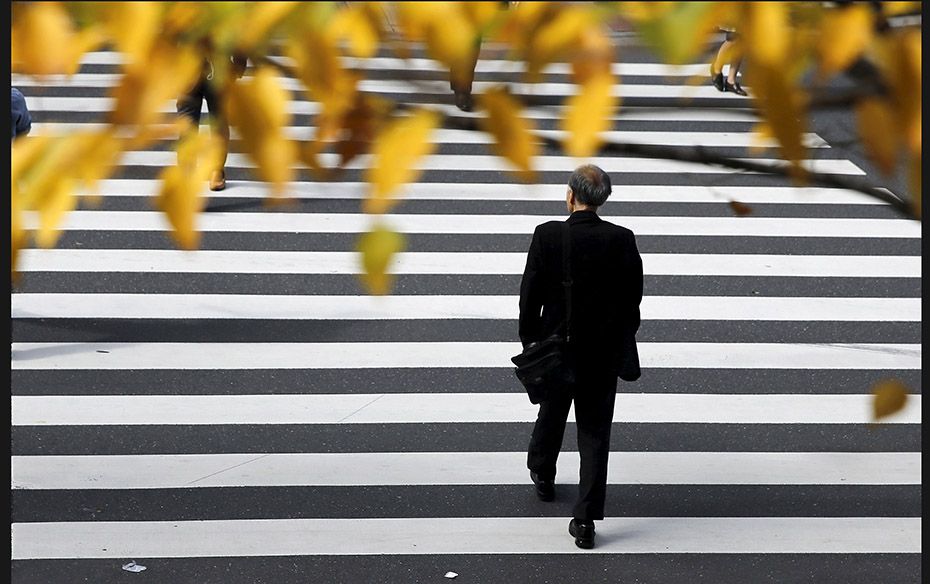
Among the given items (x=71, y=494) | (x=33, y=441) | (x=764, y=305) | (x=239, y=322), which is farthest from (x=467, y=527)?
(x=764, y=305)

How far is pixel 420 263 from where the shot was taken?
9906 millimetres

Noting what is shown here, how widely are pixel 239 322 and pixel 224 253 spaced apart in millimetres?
1351

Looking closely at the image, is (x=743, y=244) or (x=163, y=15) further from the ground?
(x=163, y=15)

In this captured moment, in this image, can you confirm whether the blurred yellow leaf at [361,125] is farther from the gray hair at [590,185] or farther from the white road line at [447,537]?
the white road line at [447,537]

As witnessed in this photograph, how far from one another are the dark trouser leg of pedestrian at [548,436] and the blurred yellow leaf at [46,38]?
4.37 m

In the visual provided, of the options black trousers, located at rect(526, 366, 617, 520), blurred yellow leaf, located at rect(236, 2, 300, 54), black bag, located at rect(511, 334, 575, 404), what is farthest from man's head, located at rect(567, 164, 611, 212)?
blurred yellow leaf, located at rect(236, 2, 300, 54)

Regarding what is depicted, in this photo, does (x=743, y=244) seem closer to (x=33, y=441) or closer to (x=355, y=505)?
(x=355, y=505)

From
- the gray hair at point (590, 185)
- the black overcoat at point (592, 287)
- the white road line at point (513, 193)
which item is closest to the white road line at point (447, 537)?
the black overcoat at point (592, 287)

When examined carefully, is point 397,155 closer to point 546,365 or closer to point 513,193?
point 546,365

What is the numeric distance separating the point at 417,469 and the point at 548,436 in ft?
3.04

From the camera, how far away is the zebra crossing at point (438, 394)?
19.7ft

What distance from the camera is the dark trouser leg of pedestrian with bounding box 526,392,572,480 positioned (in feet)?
20.0

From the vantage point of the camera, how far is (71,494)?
253 inches

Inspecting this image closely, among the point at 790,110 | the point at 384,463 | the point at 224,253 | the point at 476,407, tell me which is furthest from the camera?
the point at 224,253
